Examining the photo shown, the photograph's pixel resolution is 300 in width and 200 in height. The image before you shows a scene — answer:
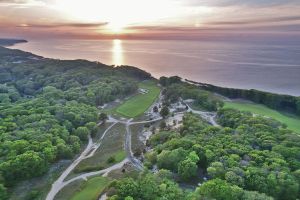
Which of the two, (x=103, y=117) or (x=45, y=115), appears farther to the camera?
(x=103, y=117)

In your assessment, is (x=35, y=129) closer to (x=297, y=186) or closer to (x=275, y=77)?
(x=297, y=186)

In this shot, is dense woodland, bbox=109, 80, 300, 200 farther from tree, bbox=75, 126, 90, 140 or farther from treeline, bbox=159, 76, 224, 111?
treeline, bbox=159, 76, 224, 111

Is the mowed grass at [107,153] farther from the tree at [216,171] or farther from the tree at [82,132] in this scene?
the tree at [216,171]

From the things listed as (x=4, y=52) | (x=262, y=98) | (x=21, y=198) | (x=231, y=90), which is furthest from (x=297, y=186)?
(x=4, y=52)

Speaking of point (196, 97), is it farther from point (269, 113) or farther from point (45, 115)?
point (45, 115)

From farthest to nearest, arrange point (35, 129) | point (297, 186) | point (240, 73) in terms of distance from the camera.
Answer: point (240, 73) < point (35, 129) < point (297, 186)

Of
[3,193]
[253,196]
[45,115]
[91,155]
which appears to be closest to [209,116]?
[91,155]

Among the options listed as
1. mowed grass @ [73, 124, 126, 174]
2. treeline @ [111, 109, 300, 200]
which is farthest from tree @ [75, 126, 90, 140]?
treeline @ [111, 109, 300, 200]
